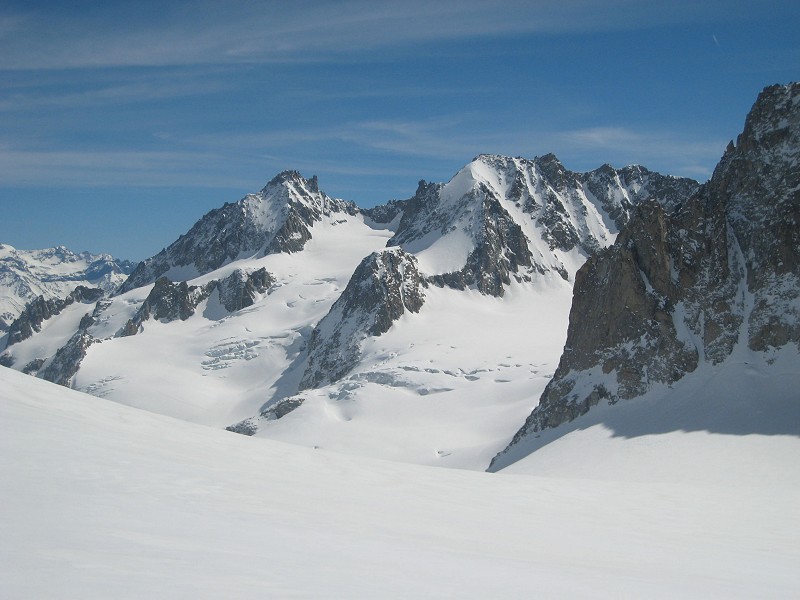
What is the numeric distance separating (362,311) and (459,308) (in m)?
18.3

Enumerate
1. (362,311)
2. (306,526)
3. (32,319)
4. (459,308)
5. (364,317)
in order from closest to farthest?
(306,526) → (364,317) → (362,311) → (459,308) → (32,319)

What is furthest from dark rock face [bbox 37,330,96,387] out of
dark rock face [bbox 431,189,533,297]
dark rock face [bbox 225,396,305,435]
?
dark rock face [bbox 431,189,533,297]

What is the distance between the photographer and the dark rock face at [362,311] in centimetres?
10131

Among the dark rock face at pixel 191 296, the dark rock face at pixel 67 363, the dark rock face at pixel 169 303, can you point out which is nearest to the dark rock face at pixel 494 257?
the dark rock face at pixel 191 296

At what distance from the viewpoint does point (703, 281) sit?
41812mm

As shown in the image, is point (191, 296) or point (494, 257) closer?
point (494, 257)

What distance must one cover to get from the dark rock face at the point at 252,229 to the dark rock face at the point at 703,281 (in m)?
127

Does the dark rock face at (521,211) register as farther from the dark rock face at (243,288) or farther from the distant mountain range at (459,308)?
the dark rock face at (243,288)

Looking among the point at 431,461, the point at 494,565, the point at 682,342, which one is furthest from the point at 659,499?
the point at 431,461

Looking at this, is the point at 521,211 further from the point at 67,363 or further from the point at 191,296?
the point at 67,363

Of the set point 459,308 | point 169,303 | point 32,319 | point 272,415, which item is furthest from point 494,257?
point 32,319

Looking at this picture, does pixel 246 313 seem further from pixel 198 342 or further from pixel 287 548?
pixel 287 548

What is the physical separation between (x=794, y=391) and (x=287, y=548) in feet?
113

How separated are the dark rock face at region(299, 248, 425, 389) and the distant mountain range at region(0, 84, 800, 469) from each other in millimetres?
386
